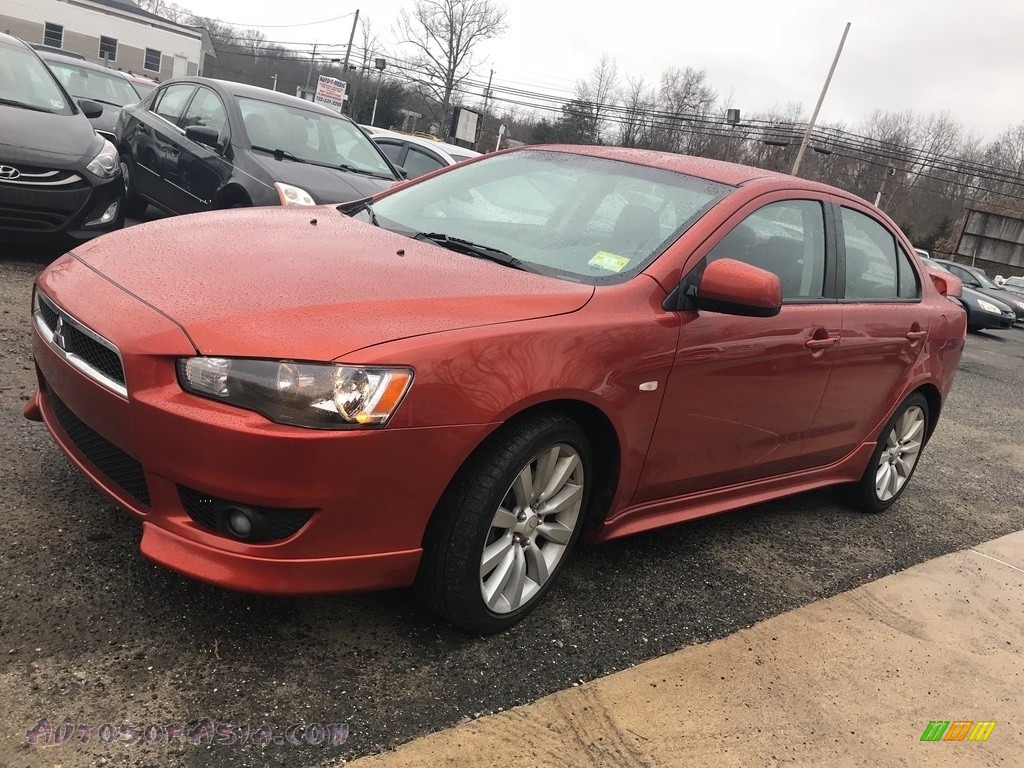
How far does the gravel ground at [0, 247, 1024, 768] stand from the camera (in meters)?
2.01

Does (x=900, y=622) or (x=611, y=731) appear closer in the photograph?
(x=611, y=731)

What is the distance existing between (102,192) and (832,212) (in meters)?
4.71

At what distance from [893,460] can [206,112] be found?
5.83 m

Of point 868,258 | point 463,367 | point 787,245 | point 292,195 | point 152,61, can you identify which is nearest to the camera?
point 463,367

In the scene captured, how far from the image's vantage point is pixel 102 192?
5715 mm

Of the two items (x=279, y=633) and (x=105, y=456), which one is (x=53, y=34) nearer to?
(x=105, y=456)

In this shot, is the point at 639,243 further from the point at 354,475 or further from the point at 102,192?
the point at 102,192

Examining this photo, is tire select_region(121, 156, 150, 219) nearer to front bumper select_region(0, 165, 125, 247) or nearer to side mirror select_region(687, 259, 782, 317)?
front bumper select_region(0, 165, 125, 247)

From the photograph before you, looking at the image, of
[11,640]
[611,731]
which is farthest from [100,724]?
[611,731]

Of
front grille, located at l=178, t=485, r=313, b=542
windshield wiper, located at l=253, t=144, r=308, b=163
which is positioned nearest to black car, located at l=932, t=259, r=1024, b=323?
windshield wiper, located at l=253, t=144, r=308, b=163

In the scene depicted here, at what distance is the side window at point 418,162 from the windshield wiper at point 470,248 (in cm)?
775

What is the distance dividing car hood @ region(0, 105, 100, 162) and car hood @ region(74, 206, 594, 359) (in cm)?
311

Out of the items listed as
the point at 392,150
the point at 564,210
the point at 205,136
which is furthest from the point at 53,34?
the point at 564,210

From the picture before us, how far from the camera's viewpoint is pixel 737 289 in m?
2.66
